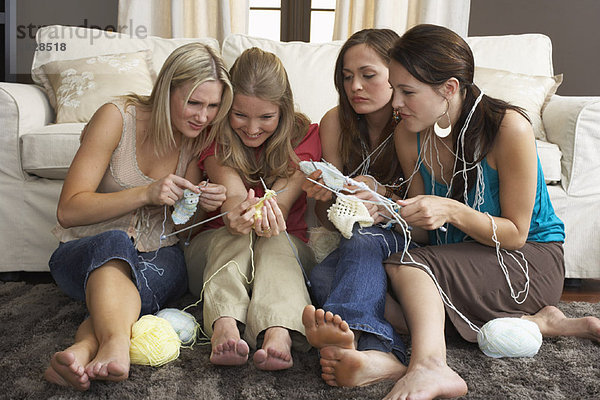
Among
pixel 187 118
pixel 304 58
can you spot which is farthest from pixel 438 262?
pixel 304 58

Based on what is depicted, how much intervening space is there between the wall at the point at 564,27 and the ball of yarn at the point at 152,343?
125 inches

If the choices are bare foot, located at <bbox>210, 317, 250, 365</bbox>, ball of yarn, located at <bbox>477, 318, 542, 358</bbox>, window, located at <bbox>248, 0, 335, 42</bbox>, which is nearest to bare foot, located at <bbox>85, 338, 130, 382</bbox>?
bare foot, located at <bbox>210, 317, 250, 365</bbox>

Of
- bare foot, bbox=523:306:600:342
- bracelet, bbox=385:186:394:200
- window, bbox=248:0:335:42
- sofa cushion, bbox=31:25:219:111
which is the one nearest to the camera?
bare foot, bbox=523:306:600:342

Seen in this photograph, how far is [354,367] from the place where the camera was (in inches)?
45.0

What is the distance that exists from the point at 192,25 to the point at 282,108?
2035 mm

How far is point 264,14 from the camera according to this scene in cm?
391

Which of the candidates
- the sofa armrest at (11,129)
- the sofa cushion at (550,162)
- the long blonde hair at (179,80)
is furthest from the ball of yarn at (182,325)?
the sofa cushion at (550,162)

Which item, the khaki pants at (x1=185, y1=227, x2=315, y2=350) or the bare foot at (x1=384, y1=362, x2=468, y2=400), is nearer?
the bare foot at (x1=384, y1=362, x2=468, y2=400)

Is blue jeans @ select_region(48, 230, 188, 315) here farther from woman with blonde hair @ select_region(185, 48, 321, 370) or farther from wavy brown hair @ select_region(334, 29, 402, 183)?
wavy brown hair @ select_region(334, 29, 402, 183)

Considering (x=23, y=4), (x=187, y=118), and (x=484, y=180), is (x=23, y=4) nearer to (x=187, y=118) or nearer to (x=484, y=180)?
(x=187, y=118)

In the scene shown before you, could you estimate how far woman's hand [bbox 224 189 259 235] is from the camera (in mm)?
1472

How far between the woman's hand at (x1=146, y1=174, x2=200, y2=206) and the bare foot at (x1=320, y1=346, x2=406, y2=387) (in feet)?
1.92

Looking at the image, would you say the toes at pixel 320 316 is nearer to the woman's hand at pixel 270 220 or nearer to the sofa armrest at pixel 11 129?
the woman's hand at pixel 270 220

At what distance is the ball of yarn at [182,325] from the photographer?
1408mm
